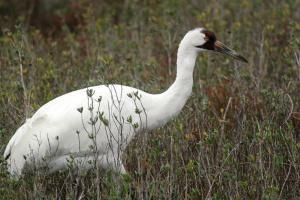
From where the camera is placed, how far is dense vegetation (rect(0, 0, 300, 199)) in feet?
16.7

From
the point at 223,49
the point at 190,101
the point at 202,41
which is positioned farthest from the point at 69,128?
the point at 190,101

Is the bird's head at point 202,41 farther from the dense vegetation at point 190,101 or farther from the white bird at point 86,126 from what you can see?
the dense vegetation at point 190,101

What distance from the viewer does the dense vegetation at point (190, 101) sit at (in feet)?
16.7

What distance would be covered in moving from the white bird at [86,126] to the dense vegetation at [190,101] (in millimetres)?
150

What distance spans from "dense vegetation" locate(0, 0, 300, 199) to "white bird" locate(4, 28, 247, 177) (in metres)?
0.15

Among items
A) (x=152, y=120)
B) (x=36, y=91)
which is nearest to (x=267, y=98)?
(x=152, y=120)

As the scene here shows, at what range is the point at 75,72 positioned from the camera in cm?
758

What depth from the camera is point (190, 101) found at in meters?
6.89

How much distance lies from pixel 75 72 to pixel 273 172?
2963 mm

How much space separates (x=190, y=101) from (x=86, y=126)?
161cm

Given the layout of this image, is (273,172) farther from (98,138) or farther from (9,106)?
(9,106)

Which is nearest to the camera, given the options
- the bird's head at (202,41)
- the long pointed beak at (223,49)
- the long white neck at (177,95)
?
the long white neck at (177,95)

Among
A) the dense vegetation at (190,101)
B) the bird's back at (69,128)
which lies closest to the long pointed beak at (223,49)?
the dense vegetation at (190,101)

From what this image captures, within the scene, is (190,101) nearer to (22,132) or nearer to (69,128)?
(69,128)
